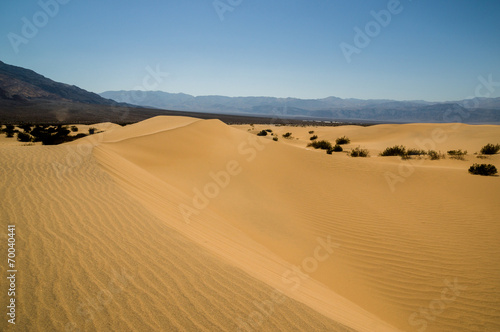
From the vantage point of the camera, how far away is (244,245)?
501 cm

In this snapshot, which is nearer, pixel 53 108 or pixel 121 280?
pixel 121 280

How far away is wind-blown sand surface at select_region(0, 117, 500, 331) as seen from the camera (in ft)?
8.12

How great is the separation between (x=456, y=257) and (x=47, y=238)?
712cm

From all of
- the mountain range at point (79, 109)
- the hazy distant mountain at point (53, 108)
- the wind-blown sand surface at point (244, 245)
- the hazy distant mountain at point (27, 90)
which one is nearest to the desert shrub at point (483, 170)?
the wind-blown sand surface at point (244, 245)

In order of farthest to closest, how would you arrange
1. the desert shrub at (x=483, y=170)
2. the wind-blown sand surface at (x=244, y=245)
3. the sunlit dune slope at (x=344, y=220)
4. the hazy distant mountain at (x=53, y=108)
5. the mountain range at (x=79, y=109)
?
1. the mountain range at (x=79, y=109)
2. the hazy distant mountain at (x=53, y=108)
3. the desert shrub at (x=483, y=170)
4. the sunlit dune slope at (x=344, y=220)
5. the wind-blown sand surface at (x=244, y=245)

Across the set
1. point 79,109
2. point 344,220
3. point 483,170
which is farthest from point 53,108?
point 483,170

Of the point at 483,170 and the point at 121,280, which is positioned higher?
the point at 483,170

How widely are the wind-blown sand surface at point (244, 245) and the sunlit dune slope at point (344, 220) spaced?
38 millimetres

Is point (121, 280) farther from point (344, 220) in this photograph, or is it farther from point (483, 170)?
point (483, 170)

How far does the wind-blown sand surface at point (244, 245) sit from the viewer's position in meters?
2.47

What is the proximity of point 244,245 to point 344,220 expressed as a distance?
3.27m

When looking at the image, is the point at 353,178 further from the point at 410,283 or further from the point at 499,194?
the point at 410,283

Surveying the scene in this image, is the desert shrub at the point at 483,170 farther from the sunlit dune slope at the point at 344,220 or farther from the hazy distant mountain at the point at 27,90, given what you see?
the hazy distant mountain at the point at 27,90

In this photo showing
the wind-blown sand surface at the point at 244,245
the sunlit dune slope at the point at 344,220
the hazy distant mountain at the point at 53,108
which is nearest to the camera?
the wind-blown sand surface at the point at 244,245
